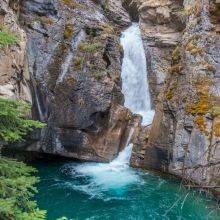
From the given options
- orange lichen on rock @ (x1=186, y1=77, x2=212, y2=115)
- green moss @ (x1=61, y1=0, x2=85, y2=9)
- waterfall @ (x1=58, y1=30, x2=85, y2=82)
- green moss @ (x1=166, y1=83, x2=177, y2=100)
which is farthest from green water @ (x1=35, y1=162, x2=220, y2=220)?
green moss @ (x1=61, y1=0, x2=85, y2=9)

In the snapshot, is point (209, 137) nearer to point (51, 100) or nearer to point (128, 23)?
point (51, 100)

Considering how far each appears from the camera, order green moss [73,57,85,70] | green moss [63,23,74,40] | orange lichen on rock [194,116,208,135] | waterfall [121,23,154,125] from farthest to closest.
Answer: waterfall [121,23,154,125], green moss [63,23,74,40], green moss [73,57,85,70], orange lichen on rock [194,116,208,135]

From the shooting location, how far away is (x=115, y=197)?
14945 millimetres

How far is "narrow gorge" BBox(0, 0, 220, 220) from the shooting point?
14.6 meters

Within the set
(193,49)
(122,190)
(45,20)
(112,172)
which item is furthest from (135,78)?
(122,190)

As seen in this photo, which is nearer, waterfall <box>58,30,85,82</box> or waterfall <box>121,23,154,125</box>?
waterfall <box>58,30,85,82</box>

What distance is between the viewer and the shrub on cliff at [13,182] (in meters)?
6.08

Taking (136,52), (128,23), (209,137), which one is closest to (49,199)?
(209,137)

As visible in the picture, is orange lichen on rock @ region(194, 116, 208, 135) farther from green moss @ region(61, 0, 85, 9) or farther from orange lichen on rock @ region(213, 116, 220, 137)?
green moss @ region(61, 0, 85, 9)

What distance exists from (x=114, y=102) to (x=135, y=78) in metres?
2.95

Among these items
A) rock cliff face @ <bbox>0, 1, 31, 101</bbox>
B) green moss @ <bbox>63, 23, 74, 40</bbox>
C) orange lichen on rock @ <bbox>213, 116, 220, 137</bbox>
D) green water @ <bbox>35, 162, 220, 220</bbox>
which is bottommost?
green water @ <bbox>35, 162, 220, 220</bbox>

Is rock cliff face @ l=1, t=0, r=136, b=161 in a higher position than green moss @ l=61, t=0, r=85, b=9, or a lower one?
lower

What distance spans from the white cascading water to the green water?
43 millimetres

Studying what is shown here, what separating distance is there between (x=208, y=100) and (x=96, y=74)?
20.0 ft
